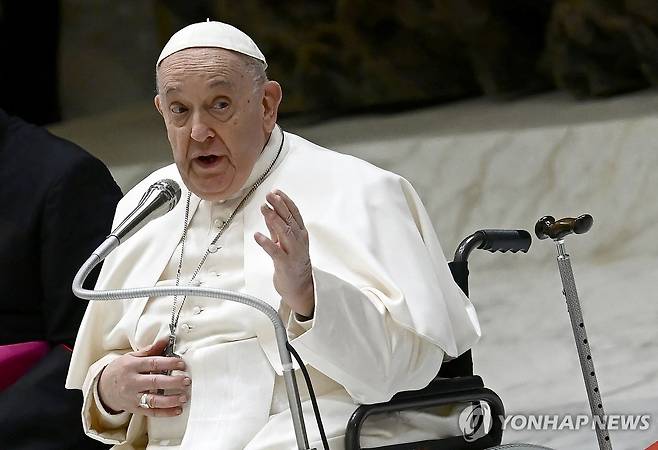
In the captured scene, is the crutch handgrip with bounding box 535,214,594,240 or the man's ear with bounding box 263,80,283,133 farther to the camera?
the man's ear with bounding box 263,80,283,133

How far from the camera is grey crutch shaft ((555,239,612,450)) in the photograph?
139 inches

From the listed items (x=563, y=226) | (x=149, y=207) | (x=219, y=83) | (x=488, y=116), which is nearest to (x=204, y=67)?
(x=219, y=83)

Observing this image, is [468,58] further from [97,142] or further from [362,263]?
[362,263]

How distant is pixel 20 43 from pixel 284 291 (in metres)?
8.11

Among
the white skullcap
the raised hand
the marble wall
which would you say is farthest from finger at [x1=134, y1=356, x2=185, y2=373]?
the marble wall

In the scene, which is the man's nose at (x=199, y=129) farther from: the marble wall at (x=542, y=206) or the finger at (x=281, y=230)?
the marble wall at (x=542, y=206)

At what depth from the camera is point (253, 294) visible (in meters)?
3.49

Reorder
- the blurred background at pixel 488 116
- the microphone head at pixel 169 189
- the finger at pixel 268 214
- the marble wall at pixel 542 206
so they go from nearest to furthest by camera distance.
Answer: the finger at pixel 268 214 → the microphone head at pixel 169 189 → the marble wall at pixel 542 206 → the blurred background at pixel 488 116

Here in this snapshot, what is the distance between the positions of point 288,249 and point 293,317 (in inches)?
10.9

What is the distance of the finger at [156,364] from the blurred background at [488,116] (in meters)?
2.45

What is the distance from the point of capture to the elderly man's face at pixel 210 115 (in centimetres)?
346

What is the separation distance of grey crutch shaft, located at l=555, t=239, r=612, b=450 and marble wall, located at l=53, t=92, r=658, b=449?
2163 mm

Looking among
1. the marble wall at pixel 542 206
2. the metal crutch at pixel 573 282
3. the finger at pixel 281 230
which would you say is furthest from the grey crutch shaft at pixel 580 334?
the marble wall at pixel 542 206

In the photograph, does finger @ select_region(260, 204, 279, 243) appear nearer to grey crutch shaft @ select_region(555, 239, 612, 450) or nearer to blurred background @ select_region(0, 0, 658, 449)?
grey crutch shaft @ select_region(555, 239, 612, 450)
